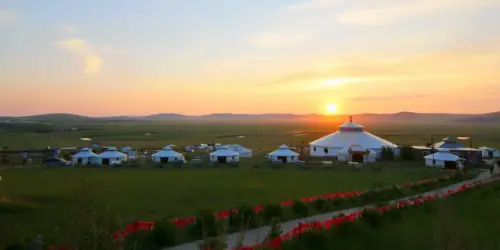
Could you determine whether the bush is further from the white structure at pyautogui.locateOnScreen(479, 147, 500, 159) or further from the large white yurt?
the white structure at pyautogui.locateOnScreen(479, 147, 500, 159)

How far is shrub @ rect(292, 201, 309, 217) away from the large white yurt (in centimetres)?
3059

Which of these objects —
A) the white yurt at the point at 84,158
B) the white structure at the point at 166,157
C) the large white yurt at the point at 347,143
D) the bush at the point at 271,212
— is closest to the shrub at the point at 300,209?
the bush at the point at 271,212

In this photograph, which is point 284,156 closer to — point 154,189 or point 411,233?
point 154,189

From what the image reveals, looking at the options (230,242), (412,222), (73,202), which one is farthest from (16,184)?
Result: (412,222)

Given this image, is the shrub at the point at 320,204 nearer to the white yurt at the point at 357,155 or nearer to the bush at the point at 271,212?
the bush at the point at 271,212

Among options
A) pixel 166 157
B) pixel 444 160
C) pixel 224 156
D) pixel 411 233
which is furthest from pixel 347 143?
pixel 411 233

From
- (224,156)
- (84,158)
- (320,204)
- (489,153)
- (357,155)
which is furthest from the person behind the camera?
(489,153)

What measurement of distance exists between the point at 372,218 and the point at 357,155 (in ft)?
100

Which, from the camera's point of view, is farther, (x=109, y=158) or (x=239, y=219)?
(x=109, y=158)

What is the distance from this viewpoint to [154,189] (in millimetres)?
22500

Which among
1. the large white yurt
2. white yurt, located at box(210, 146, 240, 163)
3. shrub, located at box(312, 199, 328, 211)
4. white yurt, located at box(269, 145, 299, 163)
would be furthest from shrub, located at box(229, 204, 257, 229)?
the large white yurt

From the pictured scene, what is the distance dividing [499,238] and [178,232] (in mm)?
7596

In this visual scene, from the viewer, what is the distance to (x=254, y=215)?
12914 mm

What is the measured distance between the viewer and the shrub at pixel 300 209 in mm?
14610
